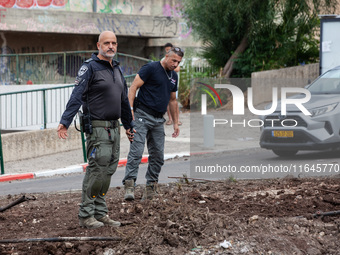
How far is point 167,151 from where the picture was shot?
15.7 m

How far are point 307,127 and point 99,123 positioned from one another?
6511 mm

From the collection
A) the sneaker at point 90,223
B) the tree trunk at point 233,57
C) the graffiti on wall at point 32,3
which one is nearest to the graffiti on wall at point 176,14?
the graffiti on wall at point 32,3

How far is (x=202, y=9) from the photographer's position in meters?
24.2

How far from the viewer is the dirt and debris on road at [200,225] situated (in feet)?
18.9

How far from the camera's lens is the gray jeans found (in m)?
8.56

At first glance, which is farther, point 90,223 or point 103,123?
point 103,123

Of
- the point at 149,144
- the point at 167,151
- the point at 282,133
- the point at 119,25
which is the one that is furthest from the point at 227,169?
the point at 119,25

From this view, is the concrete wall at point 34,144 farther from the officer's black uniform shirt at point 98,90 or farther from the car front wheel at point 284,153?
the officer's black uniform shirt at point 98,90

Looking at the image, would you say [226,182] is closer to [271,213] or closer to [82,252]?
[271,213]

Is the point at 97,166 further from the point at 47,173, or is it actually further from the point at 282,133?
the point at 47,173

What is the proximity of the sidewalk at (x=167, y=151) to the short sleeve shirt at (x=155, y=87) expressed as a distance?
19.0ft

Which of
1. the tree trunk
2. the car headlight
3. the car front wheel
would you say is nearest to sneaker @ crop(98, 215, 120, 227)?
the car headlight

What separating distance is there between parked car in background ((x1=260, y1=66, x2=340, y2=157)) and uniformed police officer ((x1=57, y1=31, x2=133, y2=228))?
627cm

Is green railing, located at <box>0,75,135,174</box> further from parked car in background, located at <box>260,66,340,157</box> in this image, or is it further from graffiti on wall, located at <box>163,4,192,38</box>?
graffiti on wall, located at <box>163,4,192,38</box>
